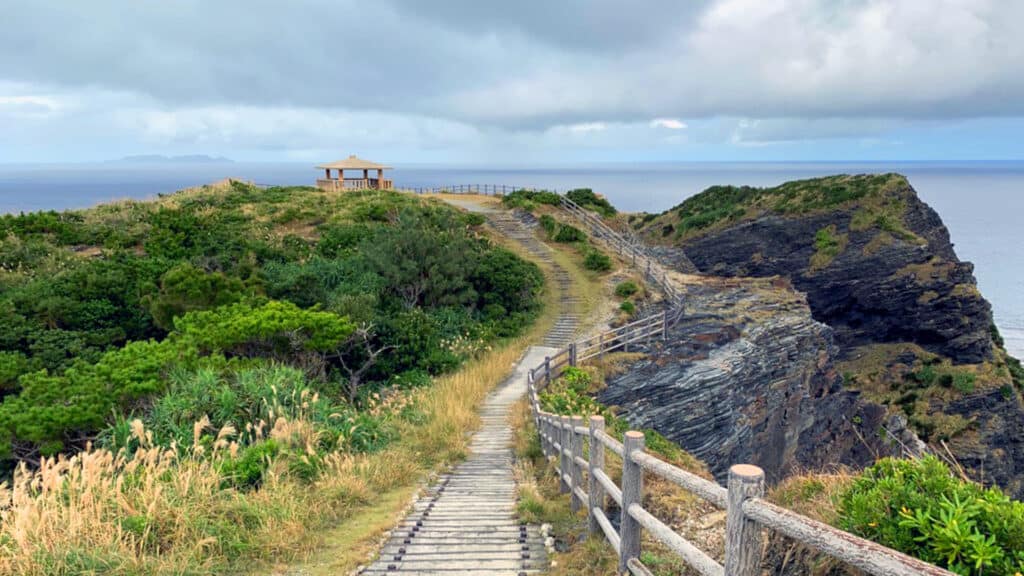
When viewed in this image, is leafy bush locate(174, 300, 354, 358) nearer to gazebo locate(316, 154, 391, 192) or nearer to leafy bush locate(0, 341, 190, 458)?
leafy bush locate(0, 341, 190, 458)

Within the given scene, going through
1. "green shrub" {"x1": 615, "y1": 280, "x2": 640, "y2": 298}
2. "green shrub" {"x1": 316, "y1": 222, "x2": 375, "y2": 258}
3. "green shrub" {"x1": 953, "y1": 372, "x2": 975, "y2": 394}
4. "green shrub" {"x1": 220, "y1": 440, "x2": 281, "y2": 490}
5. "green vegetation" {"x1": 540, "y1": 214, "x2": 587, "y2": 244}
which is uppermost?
"green vegetation" {"x1": 540, "y1": 214, "x2": 587, "y2": 244}

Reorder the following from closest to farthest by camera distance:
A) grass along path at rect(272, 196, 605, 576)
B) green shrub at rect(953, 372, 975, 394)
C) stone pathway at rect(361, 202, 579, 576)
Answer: stone pathway at rect(361, 202, 579, 576), grass along path at rect(272, 196, 605, 576), green shrub at rect(953, 372, 975, 394)

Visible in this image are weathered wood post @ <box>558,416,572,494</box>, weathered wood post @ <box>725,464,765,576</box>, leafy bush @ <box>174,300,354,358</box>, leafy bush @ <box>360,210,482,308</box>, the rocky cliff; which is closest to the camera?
weathered wood post @ <box>725,464,765,576</box>

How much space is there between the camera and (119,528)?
5406 millimetres

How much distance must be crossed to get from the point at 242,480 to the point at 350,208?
101ft

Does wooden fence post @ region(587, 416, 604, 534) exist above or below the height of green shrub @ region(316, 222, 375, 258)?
below

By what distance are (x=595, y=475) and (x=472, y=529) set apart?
177cm

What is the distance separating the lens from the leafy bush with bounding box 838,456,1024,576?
9.96ft

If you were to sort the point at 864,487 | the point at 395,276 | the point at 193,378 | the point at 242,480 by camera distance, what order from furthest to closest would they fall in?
the point at 395,276
the point at 193,378
the point at 242,480
the point at 864,487

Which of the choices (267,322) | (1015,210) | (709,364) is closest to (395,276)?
(267,322)

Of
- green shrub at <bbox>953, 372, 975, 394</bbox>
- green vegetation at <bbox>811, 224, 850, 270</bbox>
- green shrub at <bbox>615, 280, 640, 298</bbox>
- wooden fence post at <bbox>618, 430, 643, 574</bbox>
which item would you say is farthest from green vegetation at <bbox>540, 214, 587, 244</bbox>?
wooden fence post at <bbox>618, 430, 643, 574</bbox>

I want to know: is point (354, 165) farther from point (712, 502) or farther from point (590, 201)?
point (712, 502)

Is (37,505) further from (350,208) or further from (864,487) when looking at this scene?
(350,208)

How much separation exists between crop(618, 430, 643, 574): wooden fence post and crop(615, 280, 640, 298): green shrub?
2343cm
